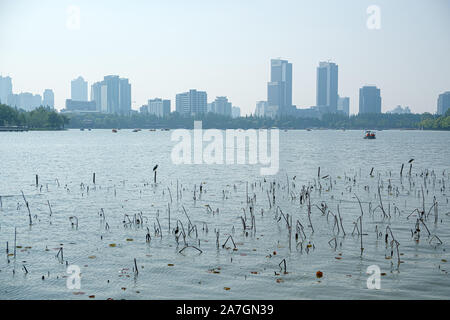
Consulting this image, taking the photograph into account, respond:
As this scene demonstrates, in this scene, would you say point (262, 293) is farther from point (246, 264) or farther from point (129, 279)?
point (129, 279)

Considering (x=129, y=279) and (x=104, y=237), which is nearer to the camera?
(x=129, y=279)

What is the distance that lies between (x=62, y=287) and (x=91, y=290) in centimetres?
93

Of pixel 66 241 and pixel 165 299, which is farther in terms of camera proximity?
pixel 66 241

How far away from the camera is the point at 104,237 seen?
17.1 metres

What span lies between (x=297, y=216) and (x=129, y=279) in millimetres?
11053

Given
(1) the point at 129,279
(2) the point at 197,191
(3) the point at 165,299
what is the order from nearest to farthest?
1. (3) the point at 165,299
2. (1) the point at 129,279
3. (2) the point at 197,191

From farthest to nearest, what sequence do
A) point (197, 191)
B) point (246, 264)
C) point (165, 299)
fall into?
point (197, 191)
point (246, 264)
point (165, 299)

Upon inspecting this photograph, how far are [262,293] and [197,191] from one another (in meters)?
19.6
